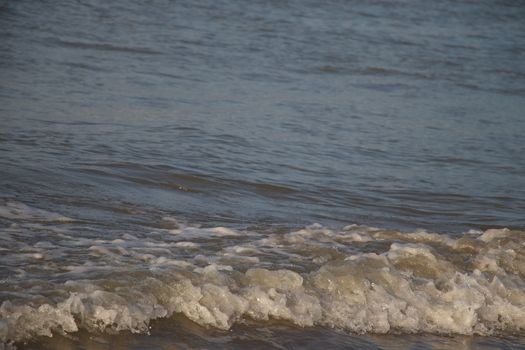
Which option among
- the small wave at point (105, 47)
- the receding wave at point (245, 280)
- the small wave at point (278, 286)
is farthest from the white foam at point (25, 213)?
the small wave at point (105, 47)

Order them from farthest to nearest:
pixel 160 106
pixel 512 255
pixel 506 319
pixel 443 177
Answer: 1. pixel 160 106
2. pixel 443 177
3. pixel 512 255
4. pixel 506 319

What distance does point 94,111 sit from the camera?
743cm

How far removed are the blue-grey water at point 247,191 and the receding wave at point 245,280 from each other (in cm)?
1

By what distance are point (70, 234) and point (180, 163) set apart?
200 centimetres

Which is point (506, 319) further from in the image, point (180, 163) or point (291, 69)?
point (291, 69)

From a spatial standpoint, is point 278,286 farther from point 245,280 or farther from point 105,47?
point 105,47

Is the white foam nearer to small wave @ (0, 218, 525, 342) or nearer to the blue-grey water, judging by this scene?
the blue-grey water

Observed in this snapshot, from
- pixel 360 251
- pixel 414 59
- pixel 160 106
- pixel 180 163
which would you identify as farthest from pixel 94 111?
pixel 414 59

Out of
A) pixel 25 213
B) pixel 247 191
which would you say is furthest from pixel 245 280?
pixel 247 191

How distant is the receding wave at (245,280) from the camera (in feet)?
11.4

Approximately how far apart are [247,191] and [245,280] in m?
1.99

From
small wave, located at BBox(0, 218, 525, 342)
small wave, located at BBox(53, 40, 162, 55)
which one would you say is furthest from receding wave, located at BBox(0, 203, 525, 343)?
small wave, located at BBox(53, 40, 162, 55)

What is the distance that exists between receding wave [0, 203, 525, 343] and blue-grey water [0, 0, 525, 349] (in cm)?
1

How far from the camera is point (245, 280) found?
3.92 metres
